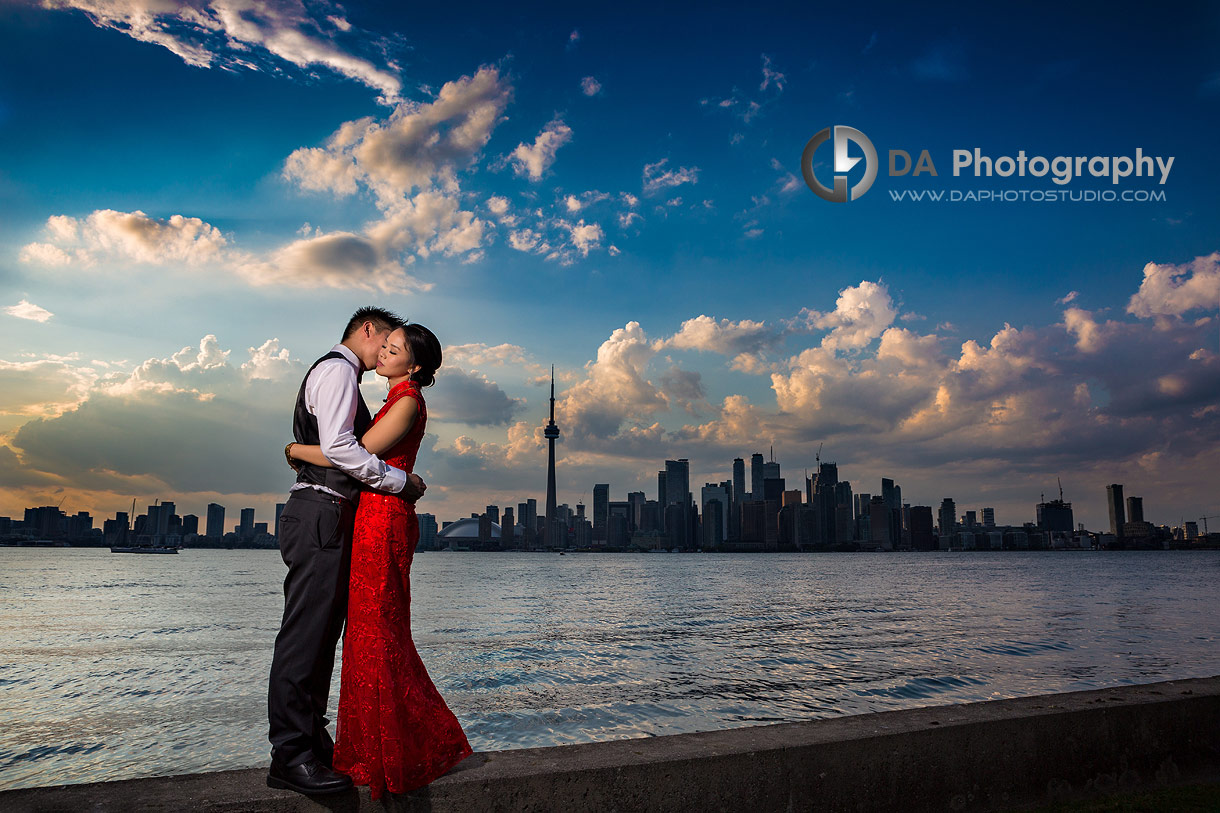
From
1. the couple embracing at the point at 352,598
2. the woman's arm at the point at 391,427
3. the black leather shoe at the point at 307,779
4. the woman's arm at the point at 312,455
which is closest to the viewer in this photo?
the black leather shoe at the point at 307,779

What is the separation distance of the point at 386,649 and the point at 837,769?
2.08 meters

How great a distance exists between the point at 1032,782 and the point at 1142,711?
90 cm

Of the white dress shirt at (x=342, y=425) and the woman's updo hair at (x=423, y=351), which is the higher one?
the woman's updo hair at (x=423, y=351)

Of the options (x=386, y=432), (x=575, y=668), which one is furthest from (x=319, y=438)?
(x=575, y=668)

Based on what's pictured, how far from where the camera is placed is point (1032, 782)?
3.70 meters

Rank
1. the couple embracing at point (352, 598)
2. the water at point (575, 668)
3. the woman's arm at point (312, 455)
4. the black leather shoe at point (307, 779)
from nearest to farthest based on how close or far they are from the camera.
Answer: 1. the black leather shoe at point (307, 779)
2. the couple embracing at point (352, 598)
3. the woman's arm at point (312, 455)
4. the water at point (575, 668)

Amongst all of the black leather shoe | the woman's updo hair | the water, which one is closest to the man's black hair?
the woman's updo hair

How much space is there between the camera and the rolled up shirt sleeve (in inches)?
122

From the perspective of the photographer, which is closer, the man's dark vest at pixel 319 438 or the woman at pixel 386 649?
the woman at pixel 386 649

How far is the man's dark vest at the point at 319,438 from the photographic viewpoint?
321 centimetres

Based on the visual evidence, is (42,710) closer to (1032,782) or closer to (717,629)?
(1032,782)

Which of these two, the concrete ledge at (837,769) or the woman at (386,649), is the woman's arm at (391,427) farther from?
the concrete ledge at (837,769)

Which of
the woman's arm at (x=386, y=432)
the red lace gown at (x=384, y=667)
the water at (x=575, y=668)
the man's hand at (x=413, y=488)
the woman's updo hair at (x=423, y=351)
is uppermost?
the woman's updo hair at (x=423, y=351)

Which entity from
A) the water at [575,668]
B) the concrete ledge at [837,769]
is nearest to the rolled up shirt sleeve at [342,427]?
the concrete ledge at [837,769]
